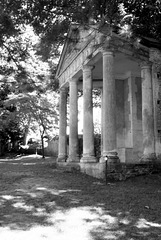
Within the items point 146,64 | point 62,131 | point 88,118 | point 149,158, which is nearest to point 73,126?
point 62,131

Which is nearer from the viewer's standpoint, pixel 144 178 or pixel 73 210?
pixel 73 210

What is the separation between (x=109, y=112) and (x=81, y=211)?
18.3 feet

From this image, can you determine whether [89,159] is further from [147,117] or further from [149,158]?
[147,117]

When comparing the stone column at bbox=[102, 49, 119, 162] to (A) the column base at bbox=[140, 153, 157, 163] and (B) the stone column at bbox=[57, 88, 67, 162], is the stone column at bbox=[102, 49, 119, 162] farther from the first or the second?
(B) the stone column at bbox=[57, 88, 67, 162]

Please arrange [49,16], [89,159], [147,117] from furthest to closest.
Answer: [89,159]
[147,117]
[49,16]

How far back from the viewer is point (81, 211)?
20.5 ft

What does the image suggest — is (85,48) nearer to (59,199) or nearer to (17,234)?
(59,199)

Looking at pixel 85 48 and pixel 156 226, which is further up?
pixel 85 48

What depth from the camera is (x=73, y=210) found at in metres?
6.30

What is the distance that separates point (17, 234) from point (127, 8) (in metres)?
9.01

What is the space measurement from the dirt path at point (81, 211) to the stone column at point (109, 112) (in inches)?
61.4

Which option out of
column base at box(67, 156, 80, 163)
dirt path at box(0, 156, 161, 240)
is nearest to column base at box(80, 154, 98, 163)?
column base at box(67, 156, 80, 163)

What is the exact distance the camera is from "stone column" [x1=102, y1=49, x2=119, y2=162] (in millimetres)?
10922

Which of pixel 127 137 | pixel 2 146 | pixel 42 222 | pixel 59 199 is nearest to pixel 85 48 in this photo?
pixel 127 137
